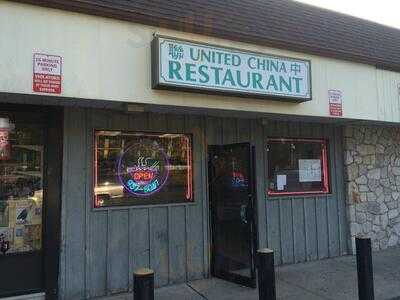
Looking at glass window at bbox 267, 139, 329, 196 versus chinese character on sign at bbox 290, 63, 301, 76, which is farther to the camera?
glass window at bbox 267, 139, 329, 196

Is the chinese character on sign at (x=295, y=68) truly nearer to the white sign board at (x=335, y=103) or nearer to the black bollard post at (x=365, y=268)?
the white sign board at (x=335, y=103)

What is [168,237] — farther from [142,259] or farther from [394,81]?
[394,81]

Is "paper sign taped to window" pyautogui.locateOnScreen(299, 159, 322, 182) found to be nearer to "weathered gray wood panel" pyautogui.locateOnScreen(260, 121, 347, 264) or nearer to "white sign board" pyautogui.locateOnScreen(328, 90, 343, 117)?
Result: "weathered gray wood panel" pyautogui.locateOnScreen(260, 121, 347, 264)

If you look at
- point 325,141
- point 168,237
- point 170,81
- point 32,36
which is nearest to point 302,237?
point 325,141

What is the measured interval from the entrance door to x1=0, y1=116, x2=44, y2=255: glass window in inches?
104

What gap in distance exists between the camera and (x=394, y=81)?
26.7ft

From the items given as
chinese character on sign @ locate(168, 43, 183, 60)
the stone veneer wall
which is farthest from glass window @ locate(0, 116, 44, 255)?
the stone veneer wall

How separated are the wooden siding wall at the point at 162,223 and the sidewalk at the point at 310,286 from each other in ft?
1.19

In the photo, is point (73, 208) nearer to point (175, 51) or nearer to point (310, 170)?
point (175, 51)

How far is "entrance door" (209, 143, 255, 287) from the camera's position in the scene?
20.8 feet

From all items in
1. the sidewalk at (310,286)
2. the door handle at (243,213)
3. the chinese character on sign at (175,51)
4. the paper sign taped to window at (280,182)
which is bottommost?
the sidewalk at (310,286)

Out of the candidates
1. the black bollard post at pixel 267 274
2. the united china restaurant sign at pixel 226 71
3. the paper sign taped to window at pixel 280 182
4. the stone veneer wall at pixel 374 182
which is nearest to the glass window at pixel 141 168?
the united china restaurant sign at pixel 226 71

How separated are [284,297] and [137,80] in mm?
3521

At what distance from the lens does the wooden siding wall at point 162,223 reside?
237 inches
